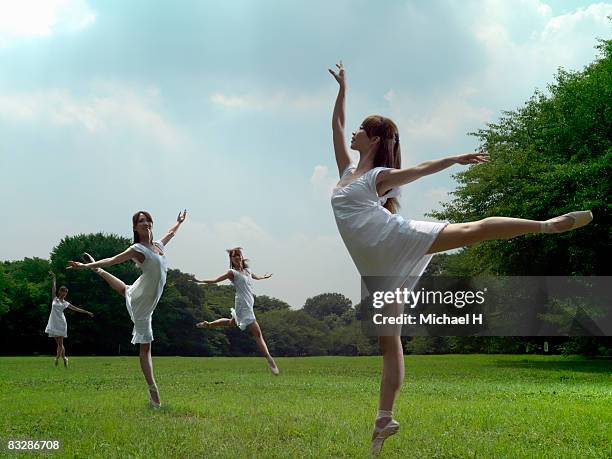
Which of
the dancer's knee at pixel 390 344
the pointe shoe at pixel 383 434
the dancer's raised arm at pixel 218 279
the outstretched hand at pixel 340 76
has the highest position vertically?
the outstretched hand at pixel 340 76

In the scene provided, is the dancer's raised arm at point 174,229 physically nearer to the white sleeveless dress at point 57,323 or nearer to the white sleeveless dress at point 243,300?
the white sleeveless dress at point 243,300

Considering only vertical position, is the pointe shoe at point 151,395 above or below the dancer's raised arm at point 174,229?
below

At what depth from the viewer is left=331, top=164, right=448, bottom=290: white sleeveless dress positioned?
5762 millimetres

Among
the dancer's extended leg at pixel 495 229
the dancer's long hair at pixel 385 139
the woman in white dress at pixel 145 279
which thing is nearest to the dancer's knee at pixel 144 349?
the woman in white dress at pixel 145 279

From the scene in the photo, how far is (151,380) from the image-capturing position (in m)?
9.02

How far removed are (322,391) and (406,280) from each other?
5916 mm

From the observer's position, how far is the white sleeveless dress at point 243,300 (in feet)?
54.8

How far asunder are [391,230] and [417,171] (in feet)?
1.85

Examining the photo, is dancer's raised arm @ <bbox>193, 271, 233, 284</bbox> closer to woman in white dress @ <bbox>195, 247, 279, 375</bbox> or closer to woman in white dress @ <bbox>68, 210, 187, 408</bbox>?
woman in white dress @ <bbox>195, 247, 279, 375</bbox>

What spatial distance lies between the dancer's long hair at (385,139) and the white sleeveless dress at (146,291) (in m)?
4.24

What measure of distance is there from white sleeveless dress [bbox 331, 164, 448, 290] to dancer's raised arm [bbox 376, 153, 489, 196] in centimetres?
8

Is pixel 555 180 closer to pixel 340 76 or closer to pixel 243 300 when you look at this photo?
pixel 243 300

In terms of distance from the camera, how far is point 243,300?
16719 mm

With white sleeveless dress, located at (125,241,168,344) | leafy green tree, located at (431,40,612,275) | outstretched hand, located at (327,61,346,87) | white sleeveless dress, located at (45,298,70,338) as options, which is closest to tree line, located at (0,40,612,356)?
leafy green tree, located at (431,40,612,275)
